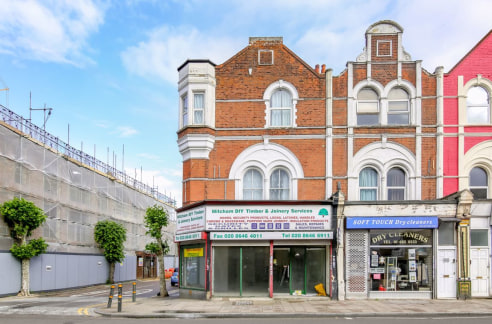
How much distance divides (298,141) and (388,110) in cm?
427

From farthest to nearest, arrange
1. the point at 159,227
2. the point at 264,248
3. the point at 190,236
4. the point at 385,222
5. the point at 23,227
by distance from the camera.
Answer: the point at 23,227
the point at 159,227
the point at 190,236
the point at 264,248
the point at 385,222

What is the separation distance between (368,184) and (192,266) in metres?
8.63

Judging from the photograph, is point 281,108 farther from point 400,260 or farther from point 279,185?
point 400,260

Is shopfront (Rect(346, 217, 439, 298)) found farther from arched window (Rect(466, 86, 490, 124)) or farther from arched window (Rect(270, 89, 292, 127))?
arched window (Rect(270, 89, 292, 127))

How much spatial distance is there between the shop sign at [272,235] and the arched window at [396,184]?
376 cm

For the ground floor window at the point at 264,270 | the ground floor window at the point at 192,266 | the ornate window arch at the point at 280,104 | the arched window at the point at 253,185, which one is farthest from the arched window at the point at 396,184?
the ground floor window at the point at 192,266

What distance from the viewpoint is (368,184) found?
21.9m

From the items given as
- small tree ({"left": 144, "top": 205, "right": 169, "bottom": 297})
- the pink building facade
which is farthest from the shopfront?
small tree ({"left": 144, "top": 205, "right": 169, "bottom": 297})

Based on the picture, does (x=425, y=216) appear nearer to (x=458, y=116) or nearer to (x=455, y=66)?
(x=458, y=116)

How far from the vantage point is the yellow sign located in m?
21.3

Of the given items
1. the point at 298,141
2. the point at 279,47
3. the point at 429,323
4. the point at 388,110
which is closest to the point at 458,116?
the point at 388,110

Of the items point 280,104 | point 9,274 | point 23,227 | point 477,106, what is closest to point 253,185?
point 280,104

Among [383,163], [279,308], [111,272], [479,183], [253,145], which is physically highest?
[253,145]

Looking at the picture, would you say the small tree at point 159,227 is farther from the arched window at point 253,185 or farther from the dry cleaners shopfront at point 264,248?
the arched window at point 253,185
